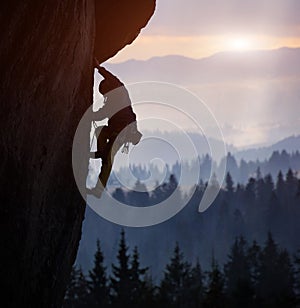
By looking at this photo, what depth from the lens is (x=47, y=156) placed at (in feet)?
37.3

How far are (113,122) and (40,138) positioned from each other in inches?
123

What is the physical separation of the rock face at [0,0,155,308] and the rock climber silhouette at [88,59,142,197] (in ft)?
2.77

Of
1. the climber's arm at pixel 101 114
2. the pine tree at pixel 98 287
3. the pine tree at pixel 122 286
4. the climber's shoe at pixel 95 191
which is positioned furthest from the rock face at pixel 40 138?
the pine tree at pixel 98 287

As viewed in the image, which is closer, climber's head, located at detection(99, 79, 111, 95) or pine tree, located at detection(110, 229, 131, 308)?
climber's head, located at detection(99, 79, 111, 95)

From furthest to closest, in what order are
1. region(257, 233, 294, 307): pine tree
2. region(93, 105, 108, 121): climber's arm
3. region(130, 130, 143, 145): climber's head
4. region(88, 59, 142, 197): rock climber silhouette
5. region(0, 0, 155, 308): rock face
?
region(257, 233, 294, 307): pine tree, region(130, 130, 143, 145): climber's head, region(88, 59, 142, 197): rock climber silhouette, region(93, 105, 108, 121): climber's arm, region(0, 0, 155, 308): rock face

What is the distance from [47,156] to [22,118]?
1150 millimetres

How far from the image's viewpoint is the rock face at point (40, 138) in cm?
1002

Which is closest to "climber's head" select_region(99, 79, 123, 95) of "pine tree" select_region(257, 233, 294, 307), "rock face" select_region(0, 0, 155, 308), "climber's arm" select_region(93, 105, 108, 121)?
"climber's arm" select_region(93, 105, 108, 121)

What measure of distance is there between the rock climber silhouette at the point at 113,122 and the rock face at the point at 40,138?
0.84 meters

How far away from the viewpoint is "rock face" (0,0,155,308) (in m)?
10.0

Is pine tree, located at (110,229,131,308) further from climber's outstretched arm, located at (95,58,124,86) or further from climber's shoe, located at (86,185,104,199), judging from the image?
climber's outstretched arm, located at (95,58,124,86)

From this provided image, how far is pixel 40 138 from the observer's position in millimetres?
10977

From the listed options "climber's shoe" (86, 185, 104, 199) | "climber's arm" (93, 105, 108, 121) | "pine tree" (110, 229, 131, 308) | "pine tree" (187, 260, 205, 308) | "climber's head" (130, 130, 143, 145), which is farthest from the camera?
"pine tree" (187, 260, 205, 308)

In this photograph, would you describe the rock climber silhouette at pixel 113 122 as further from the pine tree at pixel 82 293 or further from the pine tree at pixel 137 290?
the pine tree at pixel 82 293
